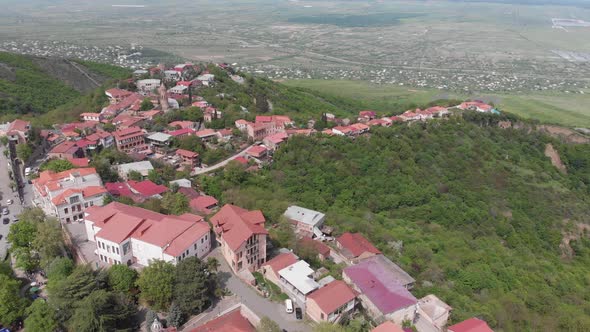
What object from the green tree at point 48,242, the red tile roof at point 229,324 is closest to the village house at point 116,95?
the green tree at point 48,242

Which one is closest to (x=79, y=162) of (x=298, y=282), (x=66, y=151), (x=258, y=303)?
(x=66, y=151)

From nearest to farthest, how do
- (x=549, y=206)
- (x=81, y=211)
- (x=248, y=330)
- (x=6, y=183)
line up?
(x=248, y=330) < (x=81, y=211) < (x=6, y=183) < (x=549, y=206)

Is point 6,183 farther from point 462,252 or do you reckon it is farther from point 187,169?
point 462,252

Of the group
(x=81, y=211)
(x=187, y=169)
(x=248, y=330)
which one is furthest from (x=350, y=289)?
(x=187, y=169)

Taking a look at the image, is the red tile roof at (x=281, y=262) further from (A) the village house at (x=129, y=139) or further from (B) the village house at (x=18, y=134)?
(B) the village house at (x=18, y=134)

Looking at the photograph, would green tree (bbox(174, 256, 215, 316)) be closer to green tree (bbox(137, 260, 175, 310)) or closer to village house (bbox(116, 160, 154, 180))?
green tree (bbox(137, 260, 175, 310))

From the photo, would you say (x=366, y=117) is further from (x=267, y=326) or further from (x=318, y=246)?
(x=267, y=326)
